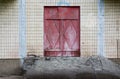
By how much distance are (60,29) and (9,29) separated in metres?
1.51

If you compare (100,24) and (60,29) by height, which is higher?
A: (100,24)

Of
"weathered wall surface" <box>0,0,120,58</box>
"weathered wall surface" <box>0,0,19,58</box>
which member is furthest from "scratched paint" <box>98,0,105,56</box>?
"weathered wall surface" <box>0,0,19,58</box>

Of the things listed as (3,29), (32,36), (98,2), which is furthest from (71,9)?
(3,29)

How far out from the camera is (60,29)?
28.9 feet

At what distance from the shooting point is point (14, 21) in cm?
870

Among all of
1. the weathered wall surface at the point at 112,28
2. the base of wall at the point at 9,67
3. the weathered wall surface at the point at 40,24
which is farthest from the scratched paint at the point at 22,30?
the weathered wall surface at the point at 112,28

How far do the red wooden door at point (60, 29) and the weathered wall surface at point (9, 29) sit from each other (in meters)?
0.89

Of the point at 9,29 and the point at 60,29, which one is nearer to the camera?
the point at 9,29

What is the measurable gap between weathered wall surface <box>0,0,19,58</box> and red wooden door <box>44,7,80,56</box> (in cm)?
89

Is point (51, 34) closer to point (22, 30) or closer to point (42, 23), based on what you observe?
point (42, 23)

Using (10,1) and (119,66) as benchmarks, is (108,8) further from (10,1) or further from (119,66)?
(10,1)

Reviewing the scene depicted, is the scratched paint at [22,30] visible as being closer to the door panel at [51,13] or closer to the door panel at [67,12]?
the door panel at [51,13]

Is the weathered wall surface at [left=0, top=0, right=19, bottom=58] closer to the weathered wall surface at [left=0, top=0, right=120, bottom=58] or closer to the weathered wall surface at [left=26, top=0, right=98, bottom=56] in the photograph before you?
the weathered wall surface at [left=0, top=0, right=120, bottom=58]

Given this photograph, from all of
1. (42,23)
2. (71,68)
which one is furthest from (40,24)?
(71,68)
